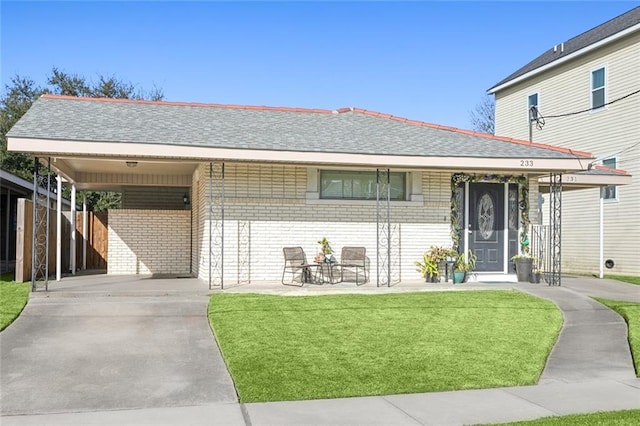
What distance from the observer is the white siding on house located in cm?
2012

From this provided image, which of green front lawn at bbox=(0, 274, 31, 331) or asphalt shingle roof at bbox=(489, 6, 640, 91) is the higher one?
asphalt shingle roof at bbox=(489, 6, 640, 91)

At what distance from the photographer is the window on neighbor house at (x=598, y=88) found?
2152 centimetres

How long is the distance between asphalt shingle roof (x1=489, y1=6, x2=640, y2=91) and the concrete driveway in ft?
54.8

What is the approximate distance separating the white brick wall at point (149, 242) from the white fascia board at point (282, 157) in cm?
517

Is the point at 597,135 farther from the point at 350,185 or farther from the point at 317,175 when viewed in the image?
the point at 317,175

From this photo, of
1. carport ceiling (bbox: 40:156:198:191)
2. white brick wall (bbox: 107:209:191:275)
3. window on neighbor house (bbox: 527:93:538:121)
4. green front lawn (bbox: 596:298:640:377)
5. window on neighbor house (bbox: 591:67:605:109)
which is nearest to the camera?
green front lawn (bbox: 596:298:640:377)

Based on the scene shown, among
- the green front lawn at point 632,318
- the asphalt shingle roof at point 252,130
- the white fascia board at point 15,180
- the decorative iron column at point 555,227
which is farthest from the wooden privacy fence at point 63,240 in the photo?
the green front lawn at point 632,318

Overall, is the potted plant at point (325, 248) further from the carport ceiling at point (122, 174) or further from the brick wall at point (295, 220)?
the carport ceiling at point (122, 174)

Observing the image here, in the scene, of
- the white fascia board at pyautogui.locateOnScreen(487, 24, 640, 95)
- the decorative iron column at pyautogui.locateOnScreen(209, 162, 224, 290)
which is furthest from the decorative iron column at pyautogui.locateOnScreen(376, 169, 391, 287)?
the white fascia board at pyautogui.locateOnScreen(487, 24, 640, 95)

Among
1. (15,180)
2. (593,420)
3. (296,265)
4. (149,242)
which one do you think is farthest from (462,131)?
(15,180)

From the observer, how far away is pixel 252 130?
46.3ft

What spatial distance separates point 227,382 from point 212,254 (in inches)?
281

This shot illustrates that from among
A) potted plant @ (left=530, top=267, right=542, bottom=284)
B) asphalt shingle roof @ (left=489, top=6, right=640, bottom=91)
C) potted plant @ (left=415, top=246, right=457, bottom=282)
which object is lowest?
potted plant @ (left=530, top=267, right=542, bottom=284)

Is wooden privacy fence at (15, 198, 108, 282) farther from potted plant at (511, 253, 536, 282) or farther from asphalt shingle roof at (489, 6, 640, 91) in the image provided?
asphalt shingle roof at (489, 6, 640, 91)
